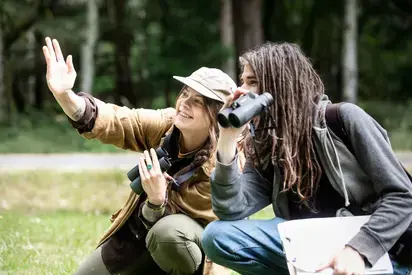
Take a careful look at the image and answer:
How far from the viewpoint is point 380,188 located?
9.34ft

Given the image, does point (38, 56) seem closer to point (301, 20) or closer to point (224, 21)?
point (224, 21)

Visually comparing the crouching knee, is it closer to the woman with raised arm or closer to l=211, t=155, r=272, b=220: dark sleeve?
l=211, t=155, r=272, b=220: dark sleeve

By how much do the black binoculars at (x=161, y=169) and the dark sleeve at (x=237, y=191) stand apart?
340mm

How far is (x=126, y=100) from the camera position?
733 inches

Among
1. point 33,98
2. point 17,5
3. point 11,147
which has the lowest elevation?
point 33,98

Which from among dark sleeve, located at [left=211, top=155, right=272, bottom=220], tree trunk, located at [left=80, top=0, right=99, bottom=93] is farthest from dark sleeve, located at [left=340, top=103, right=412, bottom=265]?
tree trunk, located at [left=80, top=0, right=99, bottom=93]

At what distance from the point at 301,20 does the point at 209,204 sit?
1851cm

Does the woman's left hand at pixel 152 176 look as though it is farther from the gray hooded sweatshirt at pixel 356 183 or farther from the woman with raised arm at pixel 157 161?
the gray hooded sweatshirt at pixel 356 183

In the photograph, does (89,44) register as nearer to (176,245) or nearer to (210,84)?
(210,84)

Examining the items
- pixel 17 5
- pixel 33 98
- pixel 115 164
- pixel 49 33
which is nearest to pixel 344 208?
pixel 115 164

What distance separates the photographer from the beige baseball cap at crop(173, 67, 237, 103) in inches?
138

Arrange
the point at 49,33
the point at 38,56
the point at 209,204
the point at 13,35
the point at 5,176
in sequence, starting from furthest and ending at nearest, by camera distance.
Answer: the point at 38,56 < the point at 13,35 < the point at 49,33 < the point at 5,176 < the point at 209,204

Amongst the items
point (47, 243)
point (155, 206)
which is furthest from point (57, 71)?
point (47, 243)

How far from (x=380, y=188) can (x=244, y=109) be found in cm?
60
